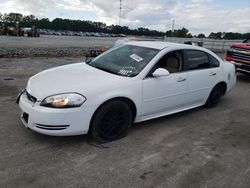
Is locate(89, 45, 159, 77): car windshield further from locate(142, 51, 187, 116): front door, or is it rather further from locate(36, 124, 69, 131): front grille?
locate(36, 124, 69, 131): front grille

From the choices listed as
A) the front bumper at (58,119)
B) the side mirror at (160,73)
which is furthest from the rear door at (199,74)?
the front bumper at (58,119)

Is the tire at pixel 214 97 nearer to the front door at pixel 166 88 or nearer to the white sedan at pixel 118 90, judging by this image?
the white sedan at pixel 118 90

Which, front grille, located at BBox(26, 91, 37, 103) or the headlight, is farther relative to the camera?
front grille, located at BBox(26, 91, 37, 103)

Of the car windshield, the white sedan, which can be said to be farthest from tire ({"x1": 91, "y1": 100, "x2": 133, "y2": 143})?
the car windshield

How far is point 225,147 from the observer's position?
3.85 meters

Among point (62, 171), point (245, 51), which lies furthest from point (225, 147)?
point (245, 51)

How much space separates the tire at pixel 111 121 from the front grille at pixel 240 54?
6.78 m

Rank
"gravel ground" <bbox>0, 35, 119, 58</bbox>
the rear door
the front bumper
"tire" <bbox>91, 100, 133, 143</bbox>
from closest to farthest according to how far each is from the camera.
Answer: the front bumper, "tire" <bbox>91, 100, 133, 143</bbox>, the rear door, "gravel ground" <bbox>0, 35, 119, 58</bbox>

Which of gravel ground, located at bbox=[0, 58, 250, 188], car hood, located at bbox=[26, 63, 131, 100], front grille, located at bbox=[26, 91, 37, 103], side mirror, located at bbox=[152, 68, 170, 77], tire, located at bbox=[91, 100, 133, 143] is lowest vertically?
gravel ground, located at bbox=[0, 58, 250, 188]

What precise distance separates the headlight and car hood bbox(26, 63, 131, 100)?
7 cm

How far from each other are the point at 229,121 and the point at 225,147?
4.30ft

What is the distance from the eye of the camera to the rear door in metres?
4.84

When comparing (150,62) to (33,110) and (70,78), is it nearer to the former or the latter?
(70,78)

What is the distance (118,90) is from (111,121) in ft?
1.54
